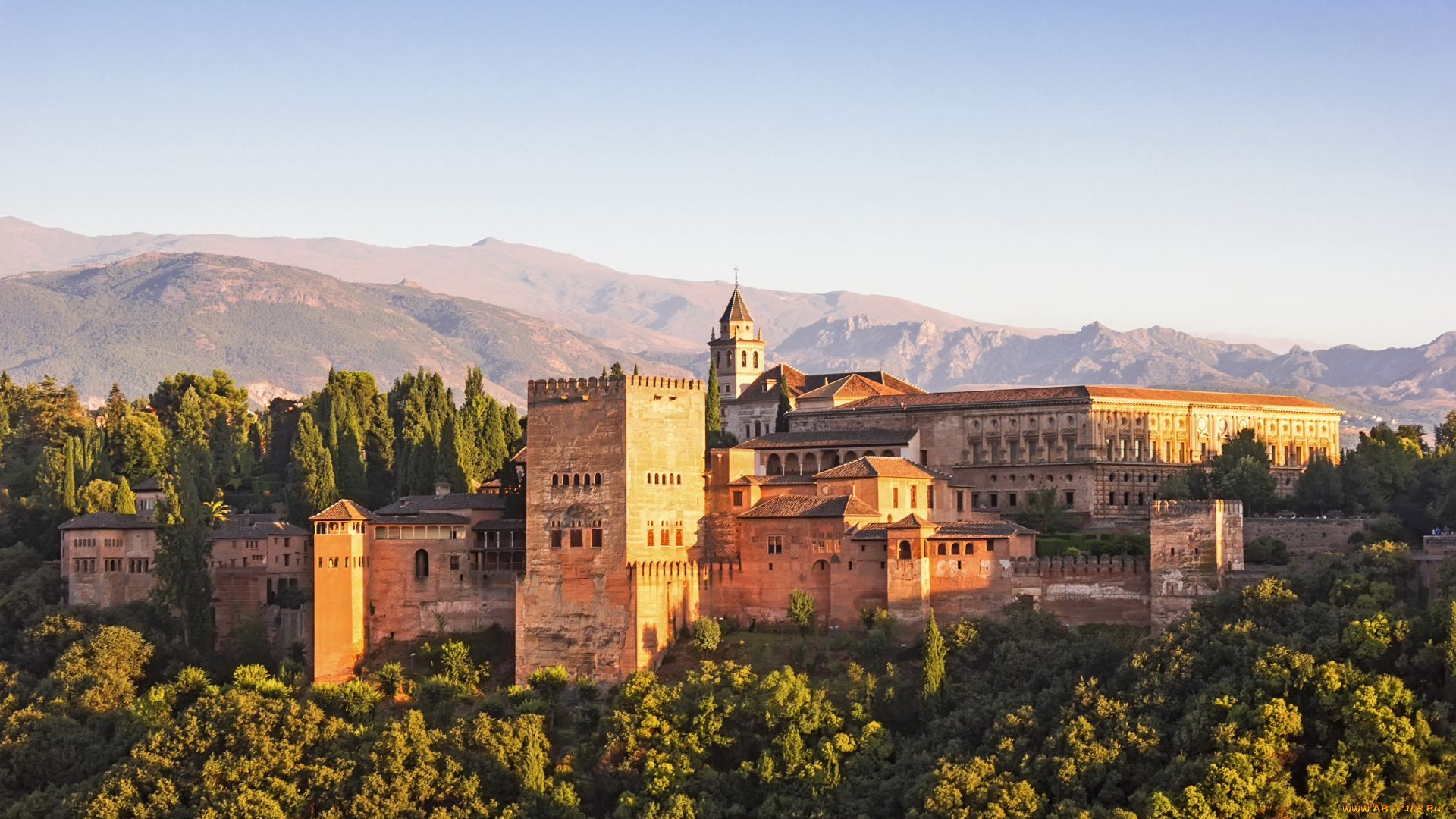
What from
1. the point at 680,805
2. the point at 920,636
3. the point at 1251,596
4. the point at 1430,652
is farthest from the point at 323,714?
the point at 1430,652

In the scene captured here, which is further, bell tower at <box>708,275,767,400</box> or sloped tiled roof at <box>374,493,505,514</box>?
bell tower at <box>708,275,767,400</box>

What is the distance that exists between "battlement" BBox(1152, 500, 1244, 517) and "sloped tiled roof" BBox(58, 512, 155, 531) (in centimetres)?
4053

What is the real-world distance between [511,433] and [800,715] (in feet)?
107

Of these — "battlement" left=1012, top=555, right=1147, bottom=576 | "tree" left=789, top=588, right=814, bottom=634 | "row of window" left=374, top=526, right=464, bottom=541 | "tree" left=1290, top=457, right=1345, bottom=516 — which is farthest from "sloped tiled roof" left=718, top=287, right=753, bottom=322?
"battlement" left=1012, top=555, right=1147, bottom=576

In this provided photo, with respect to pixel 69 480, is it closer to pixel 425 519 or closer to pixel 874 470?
pixel 425 519

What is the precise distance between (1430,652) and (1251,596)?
606 centimetres

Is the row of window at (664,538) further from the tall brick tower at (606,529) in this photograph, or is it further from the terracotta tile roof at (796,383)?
the terracotta tile roof at (796,383)

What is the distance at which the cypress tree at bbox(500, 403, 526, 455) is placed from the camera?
8369 cm

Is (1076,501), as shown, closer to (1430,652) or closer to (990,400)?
(990,400)

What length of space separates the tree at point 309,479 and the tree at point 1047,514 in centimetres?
2921

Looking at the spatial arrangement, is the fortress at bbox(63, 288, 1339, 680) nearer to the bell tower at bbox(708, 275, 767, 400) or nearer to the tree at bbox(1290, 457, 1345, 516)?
the tree at bbox(1290, 457, 1345, 516)

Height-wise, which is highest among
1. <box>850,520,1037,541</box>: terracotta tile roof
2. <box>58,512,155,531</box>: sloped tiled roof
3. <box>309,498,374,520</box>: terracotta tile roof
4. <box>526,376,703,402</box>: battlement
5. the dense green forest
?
<box>526,376,703,402</box>: battlement

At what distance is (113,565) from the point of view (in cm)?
7512

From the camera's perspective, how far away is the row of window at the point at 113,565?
246ft
